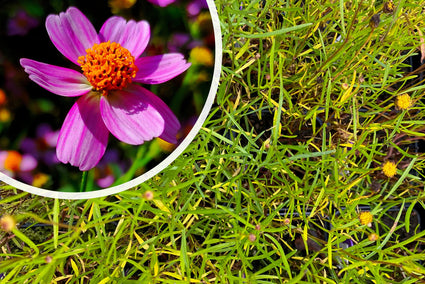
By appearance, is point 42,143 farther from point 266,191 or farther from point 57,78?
point 266,191

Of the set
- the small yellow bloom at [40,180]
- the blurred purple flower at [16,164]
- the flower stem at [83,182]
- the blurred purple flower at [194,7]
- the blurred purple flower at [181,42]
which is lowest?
the flower stem at [83,182]

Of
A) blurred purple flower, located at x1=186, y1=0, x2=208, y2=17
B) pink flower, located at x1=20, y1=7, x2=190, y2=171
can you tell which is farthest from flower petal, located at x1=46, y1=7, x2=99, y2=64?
blurred purple flower, located at x1=186, y1=0, x2=208, y2=17

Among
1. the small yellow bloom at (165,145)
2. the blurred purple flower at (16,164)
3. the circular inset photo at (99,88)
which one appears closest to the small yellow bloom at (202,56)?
the circular inset photo at (99,88)

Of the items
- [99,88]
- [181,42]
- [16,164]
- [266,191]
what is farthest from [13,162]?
[266,191]

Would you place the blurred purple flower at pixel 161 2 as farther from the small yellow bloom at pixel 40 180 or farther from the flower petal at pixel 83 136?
the small yellow bloom at pixel 40 180

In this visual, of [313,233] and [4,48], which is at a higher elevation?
[4,48]

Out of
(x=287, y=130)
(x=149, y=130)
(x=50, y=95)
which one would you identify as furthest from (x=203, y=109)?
(x=287, y=130)

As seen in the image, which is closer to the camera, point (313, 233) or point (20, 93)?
point (20, 93)

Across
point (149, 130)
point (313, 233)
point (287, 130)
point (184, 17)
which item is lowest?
point (313, 233)

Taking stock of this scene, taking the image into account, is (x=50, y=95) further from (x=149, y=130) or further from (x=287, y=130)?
(x=287, y=130)
